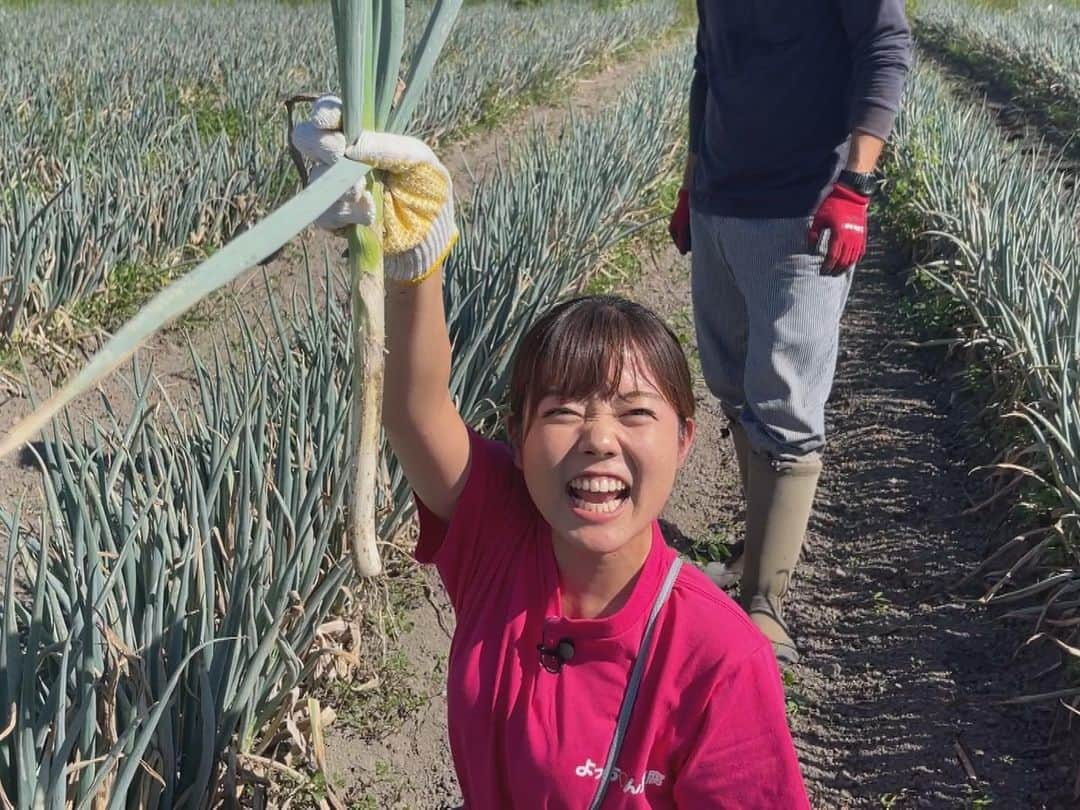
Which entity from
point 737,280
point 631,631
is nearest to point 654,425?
point 631,631

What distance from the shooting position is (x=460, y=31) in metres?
11.4

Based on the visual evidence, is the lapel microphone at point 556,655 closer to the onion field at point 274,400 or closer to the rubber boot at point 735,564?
the onion field at point 274,400

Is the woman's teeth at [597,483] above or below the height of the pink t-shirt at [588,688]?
above

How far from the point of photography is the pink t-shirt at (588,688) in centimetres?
94

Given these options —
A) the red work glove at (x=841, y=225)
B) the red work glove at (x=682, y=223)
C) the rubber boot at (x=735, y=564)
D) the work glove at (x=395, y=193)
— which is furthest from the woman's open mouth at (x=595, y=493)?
the red work glove at (x=682, y=223)

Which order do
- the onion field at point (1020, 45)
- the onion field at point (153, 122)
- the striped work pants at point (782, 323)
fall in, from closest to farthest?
the striped work pants at point (782, 323)
the onion field at point (153, 122)
the onion field at point (1020, 45)

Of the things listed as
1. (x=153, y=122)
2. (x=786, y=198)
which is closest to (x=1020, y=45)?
(x=153, y=122)

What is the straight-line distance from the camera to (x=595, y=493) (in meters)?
0.98

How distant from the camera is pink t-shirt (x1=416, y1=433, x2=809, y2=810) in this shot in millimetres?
943

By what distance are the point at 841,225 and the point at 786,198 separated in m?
0.15

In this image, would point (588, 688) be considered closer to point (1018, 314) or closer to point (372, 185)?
point (372, 185)

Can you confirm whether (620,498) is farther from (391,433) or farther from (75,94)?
(75,94)

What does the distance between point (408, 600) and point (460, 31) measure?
10296mm

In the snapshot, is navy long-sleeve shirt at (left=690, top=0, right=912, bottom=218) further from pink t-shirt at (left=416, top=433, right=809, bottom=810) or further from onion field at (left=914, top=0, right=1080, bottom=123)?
onion field at (left=914, top=0, right=1080, bottom=123)
